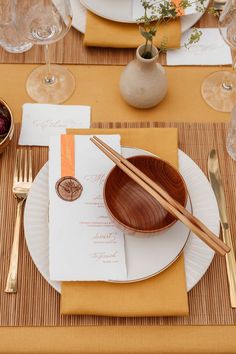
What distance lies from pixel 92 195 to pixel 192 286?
0.68 feet

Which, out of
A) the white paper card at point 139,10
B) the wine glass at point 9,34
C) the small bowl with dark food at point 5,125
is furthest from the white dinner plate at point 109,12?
the small bowl with dark food at point 5,125

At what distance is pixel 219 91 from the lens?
88cm

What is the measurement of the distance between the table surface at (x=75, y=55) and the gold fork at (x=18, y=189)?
214 millimetres

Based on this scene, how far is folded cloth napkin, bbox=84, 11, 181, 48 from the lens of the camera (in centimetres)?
88

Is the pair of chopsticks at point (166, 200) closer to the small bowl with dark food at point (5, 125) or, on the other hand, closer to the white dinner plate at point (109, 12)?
the small bowl with dark food at point (5, 125)

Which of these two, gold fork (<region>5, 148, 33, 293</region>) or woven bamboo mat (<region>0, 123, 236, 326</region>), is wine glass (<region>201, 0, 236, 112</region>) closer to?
woven bamboo mat (<region>0, 123, 236, 326</region>)

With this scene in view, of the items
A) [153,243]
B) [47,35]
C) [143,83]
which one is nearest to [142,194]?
[153,243]

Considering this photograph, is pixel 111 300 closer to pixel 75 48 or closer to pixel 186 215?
pixel 186 215

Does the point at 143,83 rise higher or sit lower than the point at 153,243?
higher

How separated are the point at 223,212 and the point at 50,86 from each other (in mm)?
406

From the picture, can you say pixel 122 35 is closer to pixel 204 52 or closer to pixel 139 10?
pixel 139 10

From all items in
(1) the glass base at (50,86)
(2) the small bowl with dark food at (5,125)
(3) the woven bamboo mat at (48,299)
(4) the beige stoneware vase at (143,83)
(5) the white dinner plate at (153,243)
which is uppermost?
(1) the glass base at (50,86)

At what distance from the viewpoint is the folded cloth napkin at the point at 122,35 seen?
2.89 feet

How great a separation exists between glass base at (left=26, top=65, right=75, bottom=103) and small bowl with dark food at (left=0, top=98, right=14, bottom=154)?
0.09 m
